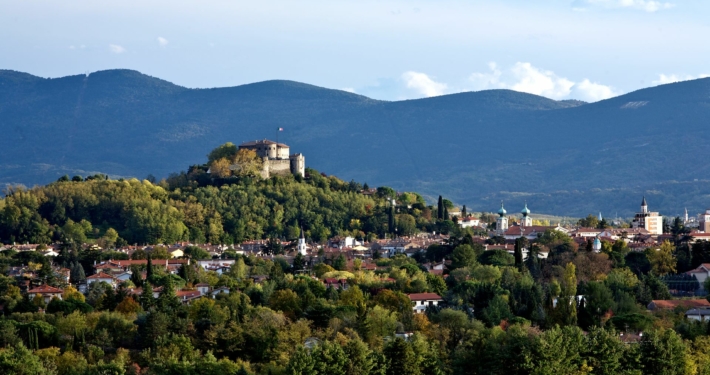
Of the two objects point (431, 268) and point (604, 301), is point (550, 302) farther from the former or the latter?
point (431, 268)

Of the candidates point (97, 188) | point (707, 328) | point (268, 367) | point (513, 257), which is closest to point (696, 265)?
point (513, 257)

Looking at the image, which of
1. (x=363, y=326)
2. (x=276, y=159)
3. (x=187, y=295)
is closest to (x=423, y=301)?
(x=363, y=326)

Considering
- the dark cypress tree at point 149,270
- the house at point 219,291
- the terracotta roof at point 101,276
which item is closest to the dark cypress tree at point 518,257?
the house at point 219,291

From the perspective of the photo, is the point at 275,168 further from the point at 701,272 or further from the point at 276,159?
the point at 701,272

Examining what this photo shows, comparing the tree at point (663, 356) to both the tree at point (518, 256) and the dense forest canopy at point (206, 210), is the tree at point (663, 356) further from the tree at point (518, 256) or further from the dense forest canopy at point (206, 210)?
the dense forest canopy at point (206, 210)

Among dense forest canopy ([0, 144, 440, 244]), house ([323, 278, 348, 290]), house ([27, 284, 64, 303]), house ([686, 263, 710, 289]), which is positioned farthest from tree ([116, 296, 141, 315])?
dense forest canopy ([0, 144, 440, 244])
